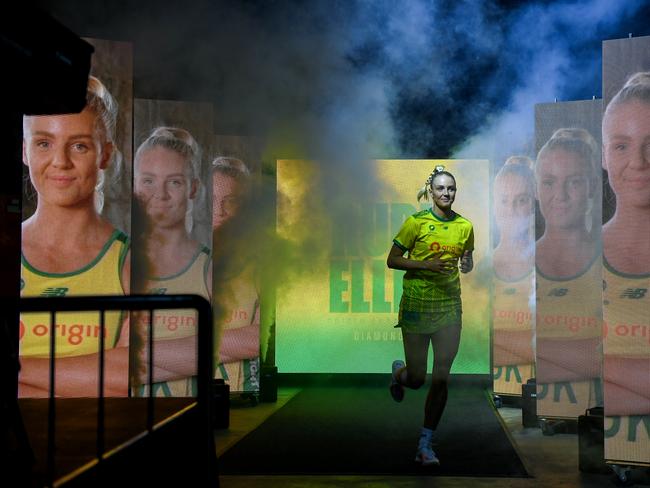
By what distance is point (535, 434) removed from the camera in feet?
21.1

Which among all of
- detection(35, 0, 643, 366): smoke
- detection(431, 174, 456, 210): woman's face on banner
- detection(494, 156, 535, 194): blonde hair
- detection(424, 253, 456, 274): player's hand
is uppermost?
detection(35, 0, 643, 366): smoke

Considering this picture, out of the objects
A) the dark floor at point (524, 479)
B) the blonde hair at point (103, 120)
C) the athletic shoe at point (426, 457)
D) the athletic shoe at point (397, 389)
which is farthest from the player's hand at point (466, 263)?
the blonde hair at point (103, 120)

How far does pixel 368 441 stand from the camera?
19.4 feet

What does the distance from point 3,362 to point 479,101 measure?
6950 millimetres

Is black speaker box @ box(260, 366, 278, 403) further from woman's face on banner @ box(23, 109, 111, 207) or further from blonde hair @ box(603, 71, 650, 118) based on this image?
blonde hair @ box(603, 71, 650, 118)

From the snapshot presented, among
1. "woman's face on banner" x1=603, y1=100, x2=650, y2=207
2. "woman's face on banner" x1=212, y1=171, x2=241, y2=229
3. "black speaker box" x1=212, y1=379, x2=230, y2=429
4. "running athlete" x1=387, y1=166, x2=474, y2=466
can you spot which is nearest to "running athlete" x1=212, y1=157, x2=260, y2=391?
"woman's face on banner" x1=212, y1=171, x2=241, y2=229

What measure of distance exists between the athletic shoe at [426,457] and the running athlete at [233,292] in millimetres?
3660

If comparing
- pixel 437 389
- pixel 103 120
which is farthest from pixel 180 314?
pixel 437 389

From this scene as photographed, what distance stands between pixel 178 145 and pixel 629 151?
3.88m

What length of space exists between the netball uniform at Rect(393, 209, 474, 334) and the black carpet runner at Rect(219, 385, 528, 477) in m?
0.92

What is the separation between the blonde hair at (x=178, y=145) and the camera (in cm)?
697

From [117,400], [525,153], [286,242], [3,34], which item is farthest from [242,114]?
[3,34]

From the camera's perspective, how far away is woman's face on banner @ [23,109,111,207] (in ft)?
18.0

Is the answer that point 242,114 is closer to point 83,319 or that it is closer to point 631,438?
point 83,319
